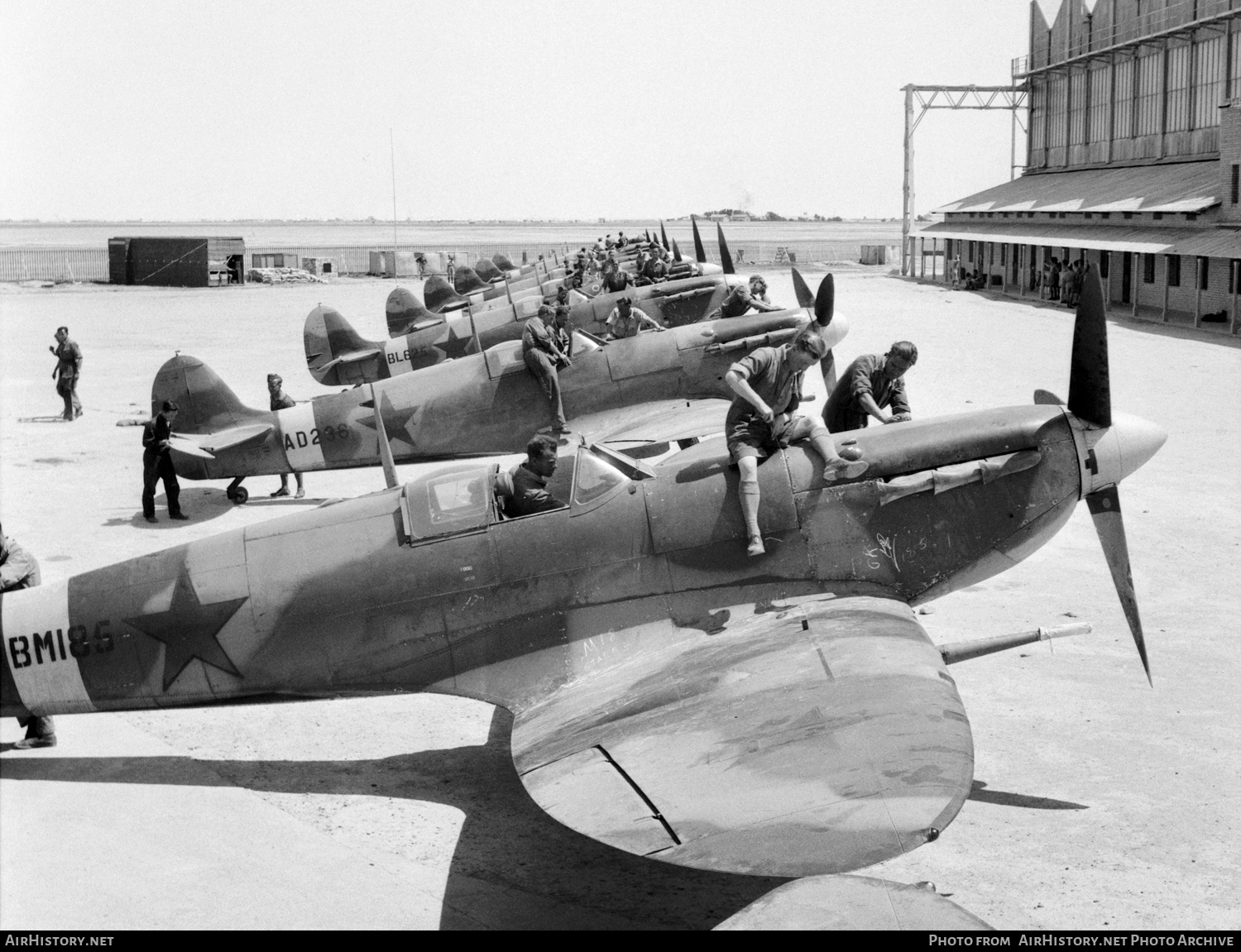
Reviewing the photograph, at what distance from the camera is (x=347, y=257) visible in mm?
77750

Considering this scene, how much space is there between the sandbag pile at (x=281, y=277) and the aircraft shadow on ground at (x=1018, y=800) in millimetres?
58847

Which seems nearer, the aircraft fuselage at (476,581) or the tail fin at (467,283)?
the aircraft fuselage at (476,581)

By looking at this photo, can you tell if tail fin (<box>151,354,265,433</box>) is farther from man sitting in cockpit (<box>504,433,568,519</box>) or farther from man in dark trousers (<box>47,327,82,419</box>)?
man sitting in cockpit (<box>504,433,568,519</box>)

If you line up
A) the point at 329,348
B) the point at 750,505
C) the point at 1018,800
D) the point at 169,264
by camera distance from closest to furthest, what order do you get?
the point at 1018,800 → the point at 750,505 → the point at 329,348 → the point at 169,264

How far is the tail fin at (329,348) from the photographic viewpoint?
2198 centimetres

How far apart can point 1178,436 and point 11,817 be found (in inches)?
615

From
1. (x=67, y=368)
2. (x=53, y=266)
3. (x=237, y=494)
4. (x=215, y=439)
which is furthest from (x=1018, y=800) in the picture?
(x=53, y=266)

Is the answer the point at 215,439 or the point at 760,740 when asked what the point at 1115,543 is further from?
the point at 215,439

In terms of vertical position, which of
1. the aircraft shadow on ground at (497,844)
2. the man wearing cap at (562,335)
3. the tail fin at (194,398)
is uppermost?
the man wearing cap at (562,335)

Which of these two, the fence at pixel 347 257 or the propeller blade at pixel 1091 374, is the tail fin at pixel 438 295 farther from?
the fence at pixel 347 257

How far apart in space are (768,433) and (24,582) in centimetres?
508

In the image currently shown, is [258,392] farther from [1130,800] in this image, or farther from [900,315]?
[900,315]

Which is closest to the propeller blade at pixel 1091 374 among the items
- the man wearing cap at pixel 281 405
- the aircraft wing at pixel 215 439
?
the aircraft wing at pixel 215 439
